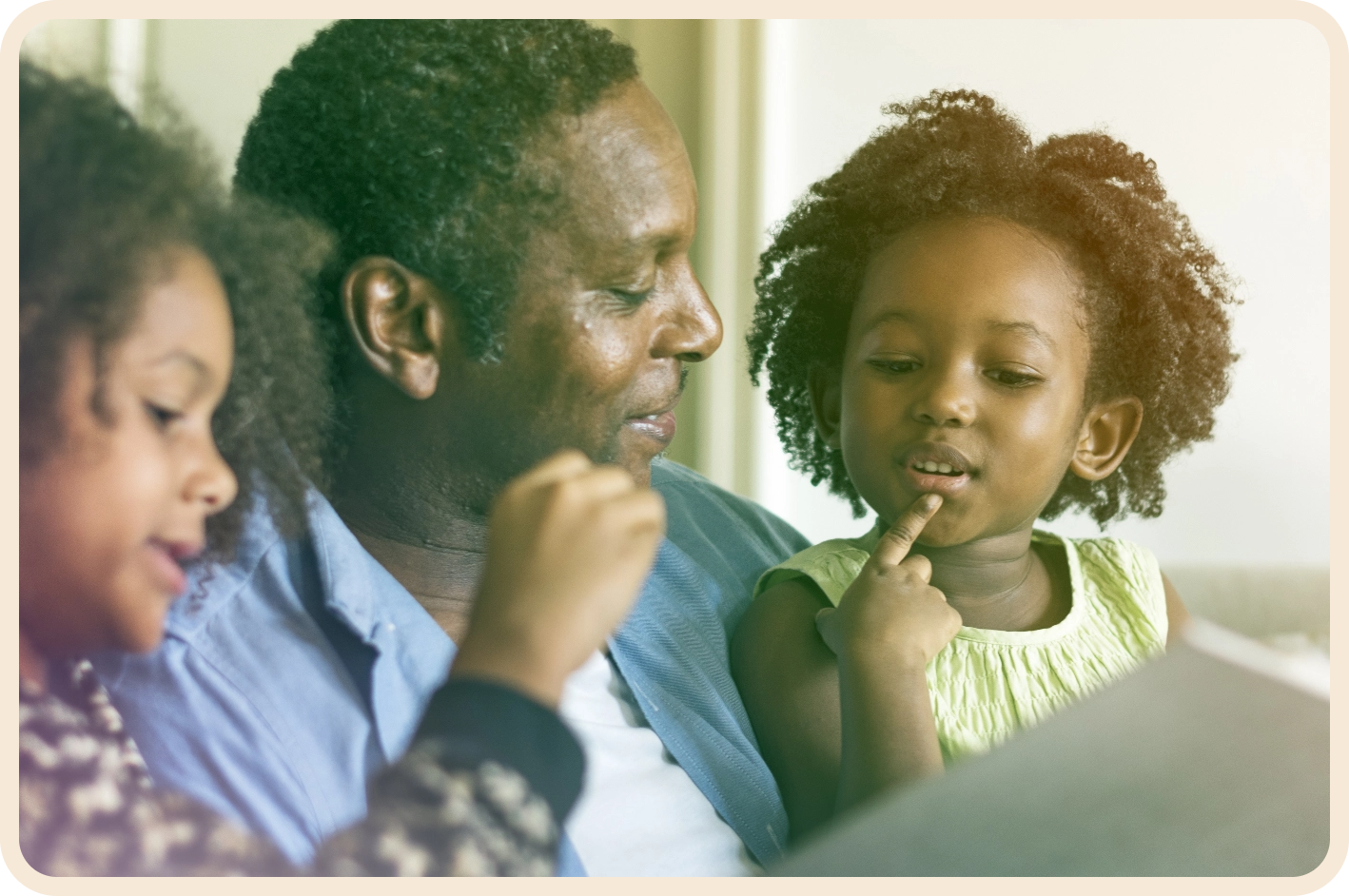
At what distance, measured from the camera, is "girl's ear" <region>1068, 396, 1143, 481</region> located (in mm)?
1071

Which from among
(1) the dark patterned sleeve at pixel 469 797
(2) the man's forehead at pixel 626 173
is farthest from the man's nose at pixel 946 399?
(1) the dark patterned sleeve at pixel 469 797

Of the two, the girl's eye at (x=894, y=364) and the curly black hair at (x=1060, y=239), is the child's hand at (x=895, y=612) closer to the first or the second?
the girl's eye at (x=894, y=364)

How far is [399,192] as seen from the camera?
75 cm

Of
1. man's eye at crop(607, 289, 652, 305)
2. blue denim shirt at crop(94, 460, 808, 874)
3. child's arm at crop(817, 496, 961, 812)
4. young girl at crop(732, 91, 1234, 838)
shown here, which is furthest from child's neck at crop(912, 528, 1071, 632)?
man's eye at crop(607, 289, 652, 305)

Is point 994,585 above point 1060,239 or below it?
below

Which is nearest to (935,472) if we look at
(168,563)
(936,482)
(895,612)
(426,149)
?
(936,482)

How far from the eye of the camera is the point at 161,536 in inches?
25.8

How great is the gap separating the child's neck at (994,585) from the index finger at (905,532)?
8 centimetres

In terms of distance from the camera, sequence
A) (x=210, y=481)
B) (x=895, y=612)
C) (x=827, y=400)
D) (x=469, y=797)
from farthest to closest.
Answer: (x=827, y=400), (x=895, y=612), (x=210, y=481), (x=469, y=797)

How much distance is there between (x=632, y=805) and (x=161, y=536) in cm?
37

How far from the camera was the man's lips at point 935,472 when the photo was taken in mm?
949

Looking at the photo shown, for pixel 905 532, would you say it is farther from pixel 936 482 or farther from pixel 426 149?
pixel 426 149

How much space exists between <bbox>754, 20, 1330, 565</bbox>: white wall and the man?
11.5 inches

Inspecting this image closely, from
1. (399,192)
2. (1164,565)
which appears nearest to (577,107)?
(399,192)
